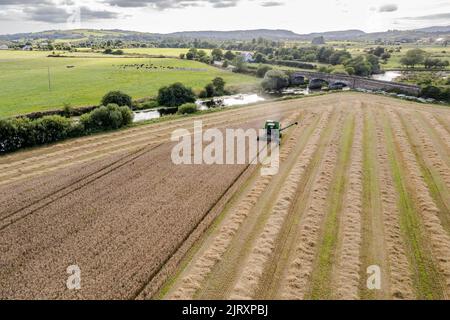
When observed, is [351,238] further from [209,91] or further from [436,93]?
[209,91]

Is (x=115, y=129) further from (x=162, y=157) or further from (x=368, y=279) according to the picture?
(x=368, y=279)

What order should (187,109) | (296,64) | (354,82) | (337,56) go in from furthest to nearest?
(337,56), (296,64), (354,82), (187,109)

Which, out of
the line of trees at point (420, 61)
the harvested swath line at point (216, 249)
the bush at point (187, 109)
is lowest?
the harvested swath line at point (216, 249)

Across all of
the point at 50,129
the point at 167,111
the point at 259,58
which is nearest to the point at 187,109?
the point at 167,111

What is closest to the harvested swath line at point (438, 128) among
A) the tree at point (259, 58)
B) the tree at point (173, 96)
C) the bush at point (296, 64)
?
the tree at point (173, 96)

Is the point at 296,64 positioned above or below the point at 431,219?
above

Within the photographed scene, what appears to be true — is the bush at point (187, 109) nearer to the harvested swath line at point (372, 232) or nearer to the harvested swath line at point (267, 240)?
the harvested swath line at point (267, 240)

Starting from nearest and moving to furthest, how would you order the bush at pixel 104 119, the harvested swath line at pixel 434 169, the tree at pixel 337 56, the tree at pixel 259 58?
1. the harvested swath line at pixel 434 169
2. the bush at pixel 104 119
3. the tree at pixel 337 56
4. the tree at pixel 259 58
